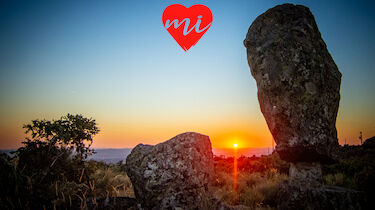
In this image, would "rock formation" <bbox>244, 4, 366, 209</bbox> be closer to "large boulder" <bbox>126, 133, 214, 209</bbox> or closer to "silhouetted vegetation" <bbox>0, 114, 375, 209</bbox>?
"silhouetted vegetation" <bbox>0, 114, 375, 209</bbox>

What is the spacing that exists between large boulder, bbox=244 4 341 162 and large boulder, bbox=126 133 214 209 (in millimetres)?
2384

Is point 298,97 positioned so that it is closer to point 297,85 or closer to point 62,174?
point 297,85

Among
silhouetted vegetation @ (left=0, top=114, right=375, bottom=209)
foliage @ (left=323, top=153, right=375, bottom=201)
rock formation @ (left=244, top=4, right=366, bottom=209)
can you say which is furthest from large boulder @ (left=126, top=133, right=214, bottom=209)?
foliage @ (left=323, top=153, right=375, bottom=201)

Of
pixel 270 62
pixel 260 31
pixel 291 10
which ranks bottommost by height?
pixel 270 62

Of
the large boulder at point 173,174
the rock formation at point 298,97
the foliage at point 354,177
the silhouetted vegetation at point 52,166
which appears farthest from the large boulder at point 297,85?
the silhouetted vegetation at point 52,166

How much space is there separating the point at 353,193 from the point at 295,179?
53.0 inches

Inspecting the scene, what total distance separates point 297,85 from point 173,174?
156 inches

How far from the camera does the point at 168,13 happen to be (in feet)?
25.2

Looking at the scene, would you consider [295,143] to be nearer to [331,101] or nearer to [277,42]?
[331,101]

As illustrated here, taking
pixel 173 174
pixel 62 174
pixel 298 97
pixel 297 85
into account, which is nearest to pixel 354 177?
pixel 298 97

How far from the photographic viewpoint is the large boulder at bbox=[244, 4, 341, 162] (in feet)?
16.7

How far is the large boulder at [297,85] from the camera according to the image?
510cm

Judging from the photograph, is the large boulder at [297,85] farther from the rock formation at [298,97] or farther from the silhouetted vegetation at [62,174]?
the silhouetted vegetation at [62,174]

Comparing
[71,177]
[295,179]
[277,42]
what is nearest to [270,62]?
[277,42]
